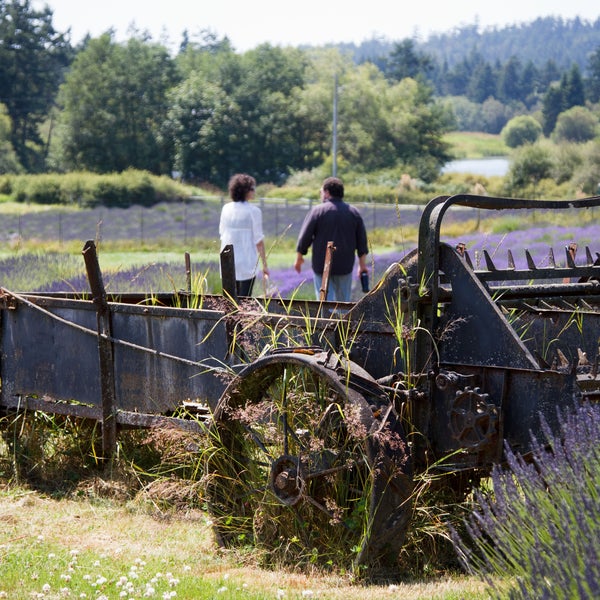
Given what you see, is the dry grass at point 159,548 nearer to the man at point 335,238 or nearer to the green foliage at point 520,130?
the man at point 335,238

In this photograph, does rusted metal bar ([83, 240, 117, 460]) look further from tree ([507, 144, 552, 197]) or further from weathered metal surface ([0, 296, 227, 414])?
tree ([507, 144, 552, 197])

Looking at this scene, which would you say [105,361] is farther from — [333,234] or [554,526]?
[333,234]

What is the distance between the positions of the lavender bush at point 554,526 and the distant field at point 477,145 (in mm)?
136439

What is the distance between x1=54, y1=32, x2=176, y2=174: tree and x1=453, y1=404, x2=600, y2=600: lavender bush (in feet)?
278

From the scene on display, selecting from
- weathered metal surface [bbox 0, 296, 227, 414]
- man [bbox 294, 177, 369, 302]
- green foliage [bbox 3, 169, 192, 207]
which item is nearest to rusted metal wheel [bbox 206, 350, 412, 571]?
weathered metal surface [bbox 0, 296, 227, 414]

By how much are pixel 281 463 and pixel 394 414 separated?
0.63 metres

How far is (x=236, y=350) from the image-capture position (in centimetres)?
590

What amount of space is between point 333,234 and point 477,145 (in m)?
161

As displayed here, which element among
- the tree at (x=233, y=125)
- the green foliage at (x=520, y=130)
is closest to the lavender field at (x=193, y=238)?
the tree at (x=233, y=125)

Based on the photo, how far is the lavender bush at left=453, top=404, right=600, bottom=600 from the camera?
10.4 feet

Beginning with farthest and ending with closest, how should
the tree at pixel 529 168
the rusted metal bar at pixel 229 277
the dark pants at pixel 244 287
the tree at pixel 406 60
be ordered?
the tree at pixel 406 60 → the tree at pixel 529 168 → the dark pants at pixel 244 287 → the rusted metal bar at pixel 229 277

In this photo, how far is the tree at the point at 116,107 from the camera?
8769cm

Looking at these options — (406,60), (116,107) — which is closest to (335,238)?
(116,107)

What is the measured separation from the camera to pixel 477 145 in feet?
551
